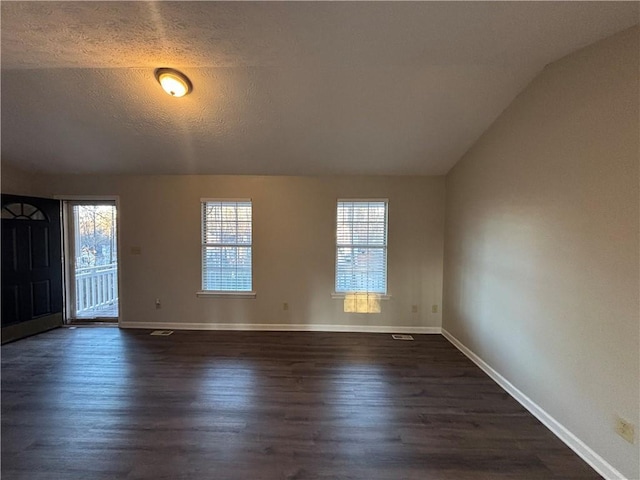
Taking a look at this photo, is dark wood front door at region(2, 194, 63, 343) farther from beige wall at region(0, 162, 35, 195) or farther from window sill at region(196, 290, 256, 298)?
window sill at region(196, 290, 256, 298)

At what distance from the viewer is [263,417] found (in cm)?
239

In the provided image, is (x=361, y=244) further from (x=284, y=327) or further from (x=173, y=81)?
(x=173, y=81)

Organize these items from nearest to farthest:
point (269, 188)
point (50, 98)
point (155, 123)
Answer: point (50, 98) → point (155, 123) → point (269, 188)

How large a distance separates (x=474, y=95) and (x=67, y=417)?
14.7 ft

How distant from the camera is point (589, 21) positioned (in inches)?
72.1

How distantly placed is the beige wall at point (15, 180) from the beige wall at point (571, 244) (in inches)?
252

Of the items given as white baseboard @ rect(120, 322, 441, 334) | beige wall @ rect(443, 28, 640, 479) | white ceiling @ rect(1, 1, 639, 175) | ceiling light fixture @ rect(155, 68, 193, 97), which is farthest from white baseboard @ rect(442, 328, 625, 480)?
ceiling light fixture @ rect(155, 68, 193, 97)

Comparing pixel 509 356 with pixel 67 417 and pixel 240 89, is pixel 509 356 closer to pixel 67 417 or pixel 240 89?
pixel 240 89

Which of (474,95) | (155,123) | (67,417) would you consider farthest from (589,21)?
(67,417)

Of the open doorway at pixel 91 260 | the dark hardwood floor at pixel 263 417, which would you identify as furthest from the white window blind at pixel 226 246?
the open doorway at pixel 91 260

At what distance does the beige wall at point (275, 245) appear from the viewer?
4535 millimetres

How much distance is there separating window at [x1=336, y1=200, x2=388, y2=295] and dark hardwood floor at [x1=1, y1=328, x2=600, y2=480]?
3.80 feet

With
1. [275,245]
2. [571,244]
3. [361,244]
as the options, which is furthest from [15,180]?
[571,244]

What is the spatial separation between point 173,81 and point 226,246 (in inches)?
98.6
